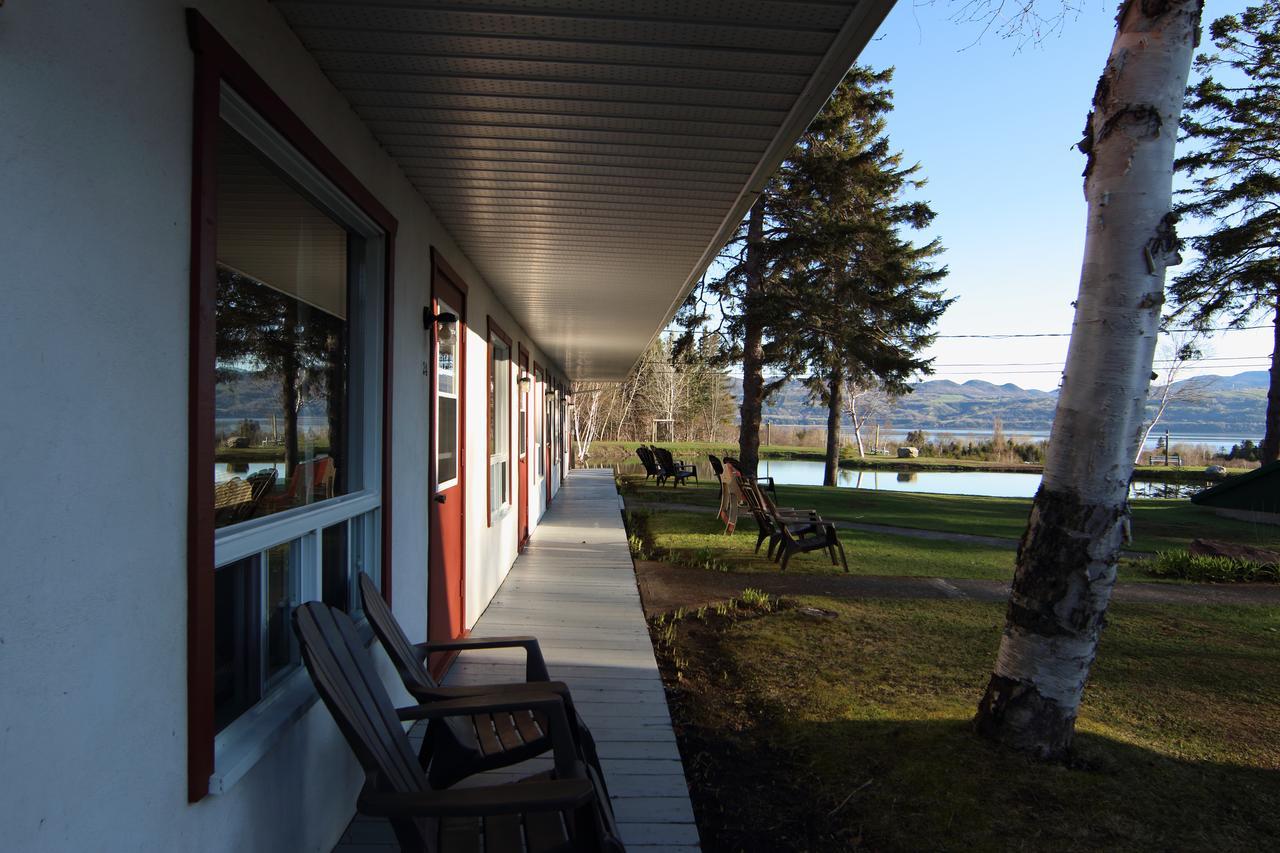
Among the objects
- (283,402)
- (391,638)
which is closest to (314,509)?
(283,402)

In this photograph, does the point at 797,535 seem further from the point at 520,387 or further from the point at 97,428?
the point at 97,428

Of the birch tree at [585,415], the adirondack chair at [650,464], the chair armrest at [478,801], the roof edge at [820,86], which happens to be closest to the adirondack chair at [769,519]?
the roof edge at [820,86]

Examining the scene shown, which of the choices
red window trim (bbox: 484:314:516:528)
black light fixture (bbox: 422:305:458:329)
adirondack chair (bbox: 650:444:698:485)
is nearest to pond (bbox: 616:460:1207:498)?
adirondack chair (bbox: 650:444:698:485)

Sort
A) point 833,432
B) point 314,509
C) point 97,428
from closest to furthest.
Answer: point 97,428, point 314,509, point 833,432

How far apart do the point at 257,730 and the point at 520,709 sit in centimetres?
70

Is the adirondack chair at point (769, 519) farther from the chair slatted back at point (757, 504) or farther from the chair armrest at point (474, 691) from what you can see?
the chair armrest at point (474, 691)

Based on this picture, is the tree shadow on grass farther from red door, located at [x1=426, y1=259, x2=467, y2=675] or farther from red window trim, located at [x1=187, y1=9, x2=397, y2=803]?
red window trim, located at [x1=187, y1=9, x2=397, y2=803]

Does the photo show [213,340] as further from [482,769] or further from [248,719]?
[482,769]

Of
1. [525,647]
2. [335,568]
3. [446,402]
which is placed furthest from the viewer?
[446,402]

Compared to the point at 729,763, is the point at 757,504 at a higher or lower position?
higher

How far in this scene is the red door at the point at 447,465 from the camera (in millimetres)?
4188

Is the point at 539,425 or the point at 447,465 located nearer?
the point at 447,465

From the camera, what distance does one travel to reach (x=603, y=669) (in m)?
4.57

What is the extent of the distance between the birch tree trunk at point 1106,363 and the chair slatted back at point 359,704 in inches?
93.6
